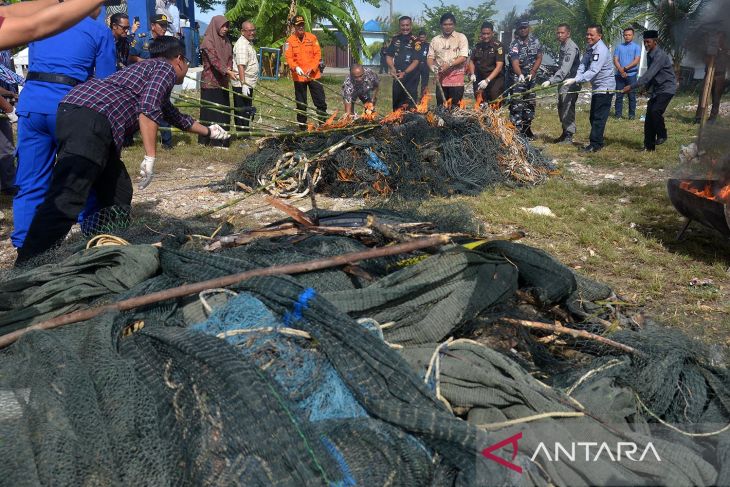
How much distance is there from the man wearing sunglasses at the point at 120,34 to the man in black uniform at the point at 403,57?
4.67 metres

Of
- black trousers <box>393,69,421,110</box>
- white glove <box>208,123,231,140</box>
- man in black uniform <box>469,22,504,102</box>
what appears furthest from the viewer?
black trousers <box>393,69,421,110</box>

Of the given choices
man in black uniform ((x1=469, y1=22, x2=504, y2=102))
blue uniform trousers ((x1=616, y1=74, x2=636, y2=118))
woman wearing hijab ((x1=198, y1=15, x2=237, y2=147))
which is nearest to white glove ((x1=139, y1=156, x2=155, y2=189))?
woman wearing hijab ((x1=198, y1=15, x2=237, y2=147))

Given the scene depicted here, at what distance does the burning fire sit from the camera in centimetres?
430

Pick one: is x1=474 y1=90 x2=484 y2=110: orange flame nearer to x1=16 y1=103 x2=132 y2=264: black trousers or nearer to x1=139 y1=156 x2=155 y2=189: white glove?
x1=139 y1=156 x2=155 y2=189: white glove

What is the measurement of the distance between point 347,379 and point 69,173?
290 centimetres

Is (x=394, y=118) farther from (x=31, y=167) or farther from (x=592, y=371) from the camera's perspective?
(x=592, y=371)

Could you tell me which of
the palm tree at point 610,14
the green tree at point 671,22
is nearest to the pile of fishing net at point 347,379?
the green tree at point 671,22

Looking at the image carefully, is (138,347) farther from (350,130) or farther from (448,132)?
(448,132)

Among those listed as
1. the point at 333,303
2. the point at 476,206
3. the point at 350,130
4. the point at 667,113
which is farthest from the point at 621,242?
the point at 667,113

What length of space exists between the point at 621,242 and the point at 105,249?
430 centimetres

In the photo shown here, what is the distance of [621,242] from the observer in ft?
17.0

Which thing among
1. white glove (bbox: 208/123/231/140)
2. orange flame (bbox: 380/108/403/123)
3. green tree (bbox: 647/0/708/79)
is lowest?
orange flame (bbox: 380/108/403/123)

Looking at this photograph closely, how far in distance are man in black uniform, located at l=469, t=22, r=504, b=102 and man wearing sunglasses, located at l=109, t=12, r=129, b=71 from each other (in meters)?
5.93

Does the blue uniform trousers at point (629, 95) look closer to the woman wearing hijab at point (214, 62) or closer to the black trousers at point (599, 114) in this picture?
the black trousers at point (599, 114)
